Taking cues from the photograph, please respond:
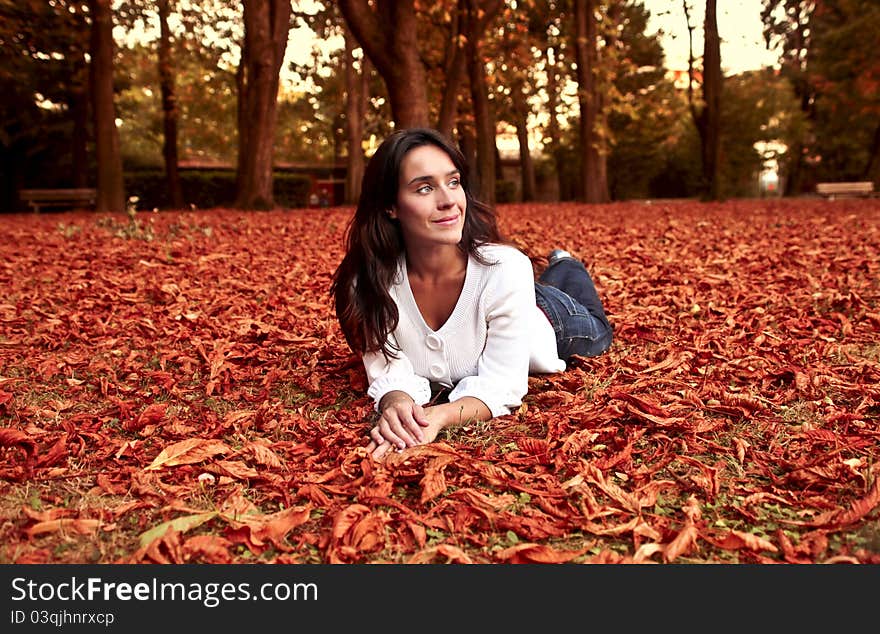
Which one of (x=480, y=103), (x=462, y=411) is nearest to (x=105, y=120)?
(x=480, y=103)

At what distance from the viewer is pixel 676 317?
539 centimetres

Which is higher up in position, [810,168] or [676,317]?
[810,168]

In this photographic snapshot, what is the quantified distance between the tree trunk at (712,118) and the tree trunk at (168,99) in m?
14.0

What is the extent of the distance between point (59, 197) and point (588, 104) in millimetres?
13488

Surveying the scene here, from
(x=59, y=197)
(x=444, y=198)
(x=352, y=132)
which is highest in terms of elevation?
(x=352, y=132)

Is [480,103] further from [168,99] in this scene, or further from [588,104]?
[168,99]

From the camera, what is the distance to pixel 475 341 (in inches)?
140

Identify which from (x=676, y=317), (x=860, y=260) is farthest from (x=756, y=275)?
(x=676, y=317)

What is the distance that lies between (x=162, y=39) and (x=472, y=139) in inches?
505

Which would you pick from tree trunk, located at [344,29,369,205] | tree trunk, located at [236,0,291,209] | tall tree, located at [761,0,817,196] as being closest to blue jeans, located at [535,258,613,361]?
tree trunk, located at [236,0,291,209]

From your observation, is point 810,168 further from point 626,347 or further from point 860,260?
point 626,347

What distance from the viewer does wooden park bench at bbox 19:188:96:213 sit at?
62.1 ft

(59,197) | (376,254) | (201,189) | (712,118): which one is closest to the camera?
(376,254)

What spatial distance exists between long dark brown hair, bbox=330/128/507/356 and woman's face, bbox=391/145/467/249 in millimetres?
75
